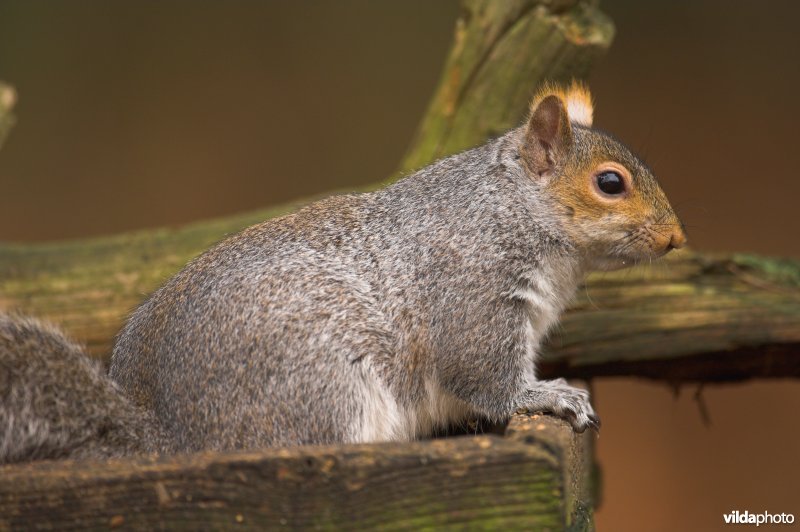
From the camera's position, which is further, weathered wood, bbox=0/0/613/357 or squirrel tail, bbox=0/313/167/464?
weathered wood, bbox=0/0/613/357

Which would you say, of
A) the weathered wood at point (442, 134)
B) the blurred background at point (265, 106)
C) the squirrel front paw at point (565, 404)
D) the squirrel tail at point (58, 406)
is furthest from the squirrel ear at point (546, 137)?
the blurred background at point (265, 106)

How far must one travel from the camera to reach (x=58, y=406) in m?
1.77

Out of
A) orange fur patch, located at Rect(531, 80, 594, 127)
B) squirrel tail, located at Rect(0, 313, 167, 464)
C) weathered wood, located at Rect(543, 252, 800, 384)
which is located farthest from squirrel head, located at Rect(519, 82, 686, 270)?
squirrel tail, located at Rect(0, 313, 167, 464)

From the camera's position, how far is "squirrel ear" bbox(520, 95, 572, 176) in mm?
2197

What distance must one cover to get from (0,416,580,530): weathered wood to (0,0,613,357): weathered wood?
136 centimetres

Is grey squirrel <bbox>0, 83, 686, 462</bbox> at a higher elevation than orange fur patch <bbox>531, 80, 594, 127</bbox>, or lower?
lower

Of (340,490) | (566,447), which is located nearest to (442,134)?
(566,447)

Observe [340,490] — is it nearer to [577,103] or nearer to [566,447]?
[566,447]

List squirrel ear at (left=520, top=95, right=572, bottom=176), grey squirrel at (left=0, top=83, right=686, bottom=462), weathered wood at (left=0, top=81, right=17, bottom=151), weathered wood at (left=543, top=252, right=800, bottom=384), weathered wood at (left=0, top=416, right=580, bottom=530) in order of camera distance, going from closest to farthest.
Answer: weathered wood at (left=0, top=416, right=580, bottom=530) < grey squirrel at (left=0, top=83, right=686, bottom=462) < squirrel ear at (left=520, top=95, right=572, bottom=176) < weathered wood at (left=543, top=252, right=800, bottom=384) < weathered wood at (left=0, top=81, right=17, bottom=151)

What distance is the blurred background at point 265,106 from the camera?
4.88 metres

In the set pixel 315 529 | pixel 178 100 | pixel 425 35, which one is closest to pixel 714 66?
pixel 425 35

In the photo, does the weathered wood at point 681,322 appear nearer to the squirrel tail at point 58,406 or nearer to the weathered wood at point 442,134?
the weathered wood at point 442,134

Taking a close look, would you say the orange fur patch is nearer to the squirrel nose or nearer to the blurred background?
the squirrel nose

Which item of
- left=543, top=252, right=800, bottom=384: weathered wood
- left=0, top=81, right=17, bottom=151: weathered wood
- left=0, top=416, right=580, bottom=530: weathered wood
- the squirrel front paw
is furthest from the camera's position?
left=0, top=81, right=17, bottom=151: weathered wood
